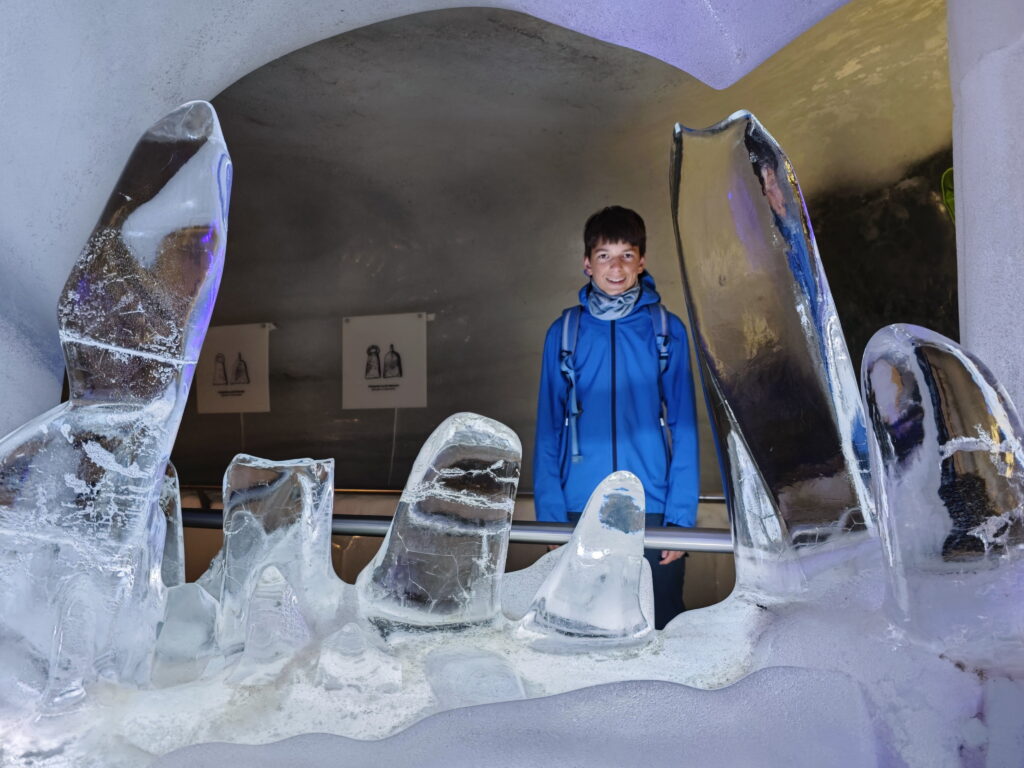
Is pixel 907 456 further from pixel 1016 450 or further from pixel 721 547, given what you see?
pixel 721 547

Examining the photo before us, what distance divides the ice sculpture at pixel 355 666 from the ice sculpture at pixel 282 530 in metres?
0.06

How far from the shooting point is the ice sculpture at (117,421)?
564 millimetres

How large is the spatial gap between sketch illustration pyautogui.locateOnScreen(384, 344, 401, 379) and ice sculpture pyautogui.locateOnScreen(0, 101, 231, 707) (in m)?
3.32

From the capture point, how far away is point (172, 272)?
581 mm

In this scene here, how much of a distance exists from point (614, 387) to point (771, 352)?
3.36ft

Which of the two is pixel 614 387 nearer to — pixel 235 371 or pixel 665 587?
pixel 665 587

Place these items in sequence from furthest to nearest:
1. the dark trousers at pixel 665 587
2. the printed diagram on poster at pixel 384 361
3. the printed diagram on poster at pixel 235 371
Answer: the printed diagram on poster at pixel 235 371
the printed diagram on poster at pixel 384 361
the dark trousers at pixel 665 587

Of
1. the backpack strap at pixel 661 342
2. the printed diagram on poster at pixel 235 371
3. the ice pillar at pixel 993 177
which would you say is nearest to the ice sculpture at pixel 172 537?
the ice pillar at pixel 993 177

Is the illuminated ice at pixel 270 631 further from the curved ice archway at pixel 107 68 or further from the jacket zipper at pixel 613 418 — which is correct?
the jacket zipper at pixel 613 418

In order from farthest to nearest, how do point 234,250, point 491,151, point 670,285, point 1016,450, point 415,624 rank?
point 234,250, point 491,151, point 670,285, point 415,624, point 1016,450

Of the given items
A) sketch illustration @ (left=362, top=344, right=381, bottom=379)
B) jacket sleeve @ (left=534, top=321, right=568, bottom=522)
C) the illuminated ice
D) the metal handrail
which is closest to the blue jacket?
jacket sleeve @ (left=534, top=321, right=568, bottom=522)

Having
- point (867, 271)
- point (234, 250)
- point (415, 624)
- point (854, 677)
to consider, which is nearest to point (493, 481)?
point (415, 624)

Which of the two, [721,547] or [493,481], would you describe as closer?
[493,481]

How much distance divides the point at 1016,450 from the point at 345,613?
46 centimetres
